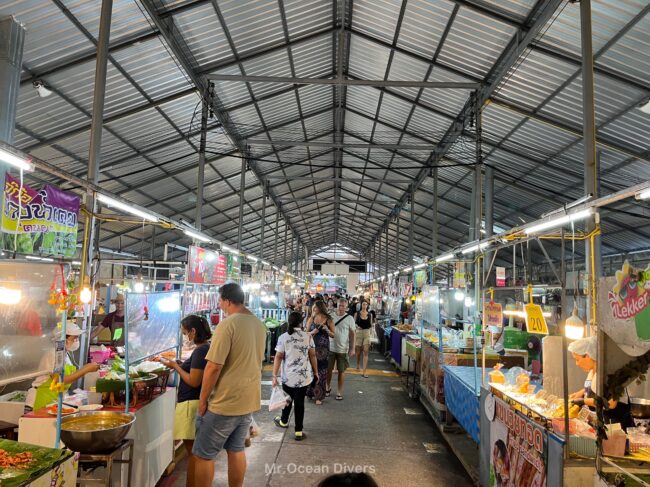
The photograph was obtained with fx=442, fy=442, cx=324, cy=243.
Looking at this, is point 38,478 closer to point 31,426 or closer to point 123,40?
point 31,426

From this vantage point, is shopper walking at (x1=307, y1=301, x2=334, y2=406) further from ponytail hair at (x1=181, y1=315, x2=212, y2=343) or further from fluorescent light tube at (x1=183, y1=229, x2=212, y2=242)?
ponytail hair at (x1=181, y1=315, x2=212, y2=343)

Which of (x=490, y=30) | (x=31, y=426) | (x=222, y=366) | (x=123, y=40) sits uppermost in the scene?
(x=490, y=30)

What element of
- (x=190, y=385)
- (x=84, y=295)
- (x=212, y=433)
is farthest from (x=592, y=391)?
(x=84, y=295)

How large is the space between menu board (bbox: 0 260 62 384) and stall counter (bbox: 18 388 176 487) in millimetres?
1103

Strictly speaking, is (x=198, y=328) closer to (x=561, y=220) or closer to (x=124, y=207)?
(x=124, y=207)

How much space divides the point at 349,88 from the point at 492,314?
26.8 ft

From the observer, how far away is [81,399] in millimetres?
4203

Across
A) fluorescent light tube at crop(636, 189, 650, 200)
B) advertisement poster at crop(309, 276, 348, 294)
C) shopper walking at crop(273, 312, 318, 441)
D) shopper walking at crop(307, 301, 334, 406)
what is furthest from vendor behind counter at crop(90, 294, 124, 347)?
advertisement poster at crop(309, 276, 348, 294)

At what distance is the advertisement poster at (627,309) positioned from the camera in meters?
2.20

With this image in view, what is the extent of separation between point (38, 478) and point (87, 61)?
23.8 ft

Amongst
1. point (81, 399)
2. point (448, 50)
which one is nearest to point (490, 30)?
point (448, 50)

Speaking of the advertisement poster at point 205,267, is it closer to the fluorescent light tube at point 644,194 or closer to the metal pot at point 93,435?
the metal pot at point 93,435

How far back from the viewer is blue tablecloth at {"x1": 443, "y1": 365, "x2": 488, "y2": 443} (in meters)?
5.13

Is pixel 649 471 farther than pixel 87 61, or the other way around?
pixel 87 61
